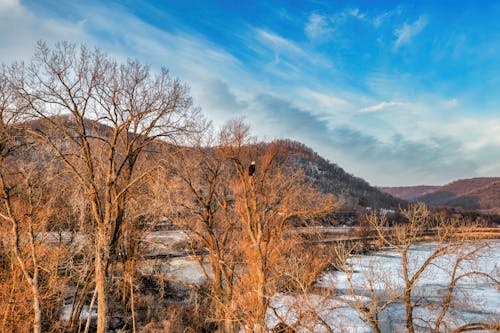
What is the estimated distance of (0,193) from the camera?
12.8 meters

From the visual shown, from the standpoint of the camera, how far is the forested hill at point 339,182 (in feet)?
367

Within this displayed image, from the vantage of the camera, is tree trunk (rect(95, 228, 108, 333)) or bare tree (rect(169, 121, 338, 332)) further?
bare tree (rect(169, 121, 338, 332))

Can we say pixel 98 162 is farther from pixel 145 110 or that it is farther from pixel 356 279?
pixel 356 279

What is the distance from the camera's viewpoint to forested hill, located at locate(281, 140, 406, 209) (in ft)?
367

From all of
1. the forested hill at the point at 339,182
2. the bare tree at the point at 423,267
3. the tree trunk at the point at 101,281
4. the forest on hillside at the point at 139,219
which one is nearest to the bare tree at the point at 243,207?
the forest on hillside at the point at 139,219

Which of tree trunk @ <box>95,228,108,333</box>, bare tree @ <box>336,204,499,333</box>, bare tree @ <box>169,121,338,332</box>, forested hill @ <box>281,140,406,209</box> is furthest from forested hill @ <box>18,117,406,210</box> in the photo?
tree trunk @ <box>95,228,108,333</box>

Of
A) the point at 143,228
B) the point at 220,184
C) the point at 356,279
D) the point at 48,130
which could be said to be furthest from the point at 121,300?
the point at 356,279

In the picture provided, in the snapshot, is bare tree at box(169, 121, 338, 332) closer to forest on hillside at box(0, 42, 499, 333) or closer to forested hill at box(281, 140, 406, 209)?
forest on hillside at box(0, 42, 499, 333)

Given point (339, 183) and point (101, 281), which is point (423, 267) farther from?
point (339, 183)

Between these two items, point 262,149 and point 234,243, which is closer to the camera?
point 262,149

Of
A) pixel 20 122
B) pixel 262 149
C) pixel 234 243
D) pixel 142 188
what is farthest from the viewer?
pixel 234 243

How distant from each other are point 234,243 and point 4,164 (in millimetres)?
12012

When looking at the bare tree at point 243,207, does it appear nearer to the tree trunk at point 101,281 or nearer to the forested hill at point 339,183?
the tree trunk at point 101,281

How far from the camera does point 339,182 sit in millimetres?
130125
